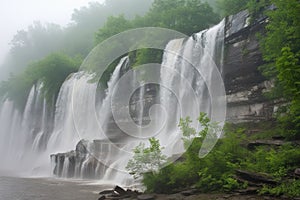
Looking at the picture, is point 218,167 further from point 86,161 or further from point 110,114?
point 110,114

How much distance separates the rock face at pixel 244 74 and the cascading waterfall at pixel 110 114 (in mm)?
644

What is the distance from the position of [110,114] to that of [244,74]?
11.5 meters

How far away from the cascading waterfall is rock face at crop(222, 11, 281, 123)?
0.64 m

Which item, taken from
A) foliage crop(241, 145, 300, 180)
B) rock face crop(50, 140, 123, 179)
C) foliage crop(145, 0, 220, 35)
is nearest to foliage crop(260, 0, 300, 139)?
foliage crop(241, 145, 300, 180)

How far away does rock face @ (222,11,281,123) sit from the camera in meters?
16.8

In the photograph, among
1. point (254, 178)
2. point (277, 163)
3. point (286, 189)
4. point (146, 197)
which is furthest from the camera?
point (146, 197)

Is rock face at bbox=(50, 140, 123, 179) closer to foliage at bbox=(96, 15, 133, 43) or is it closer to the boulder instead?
the boulder

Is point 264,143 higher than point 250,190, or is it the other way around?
point 264,143

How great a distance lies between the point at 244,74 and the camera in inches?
695

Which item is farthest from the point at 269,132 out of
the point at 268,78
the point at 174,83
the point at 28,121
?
the point at 28,121

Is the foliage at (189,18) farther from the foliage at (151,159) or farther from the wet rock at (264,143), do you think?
the foliage at (151,159)

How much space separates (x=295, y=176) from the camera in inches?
304

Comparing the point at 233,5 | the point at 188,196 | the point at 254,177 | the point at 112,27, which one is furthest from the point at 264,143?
the point at 112,27

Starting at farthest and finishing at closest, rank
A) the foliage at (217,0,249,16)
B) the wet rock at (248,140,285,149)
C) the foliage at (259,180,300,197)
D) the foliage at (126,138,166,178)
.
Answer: the foliage at (217,0,249,16)
the wet rock at (248,140,285,149)
the foliage at (126,138,166,178)
the foliage at (259,180,300,197)
